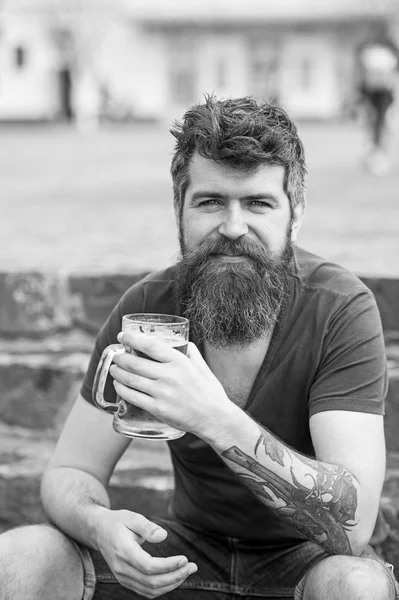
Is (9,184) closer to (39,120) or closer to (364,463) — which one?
(364,463)

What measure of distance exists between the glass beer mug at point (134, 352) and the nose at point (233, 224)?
0.30m

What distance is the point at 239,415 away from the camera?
2.04 m

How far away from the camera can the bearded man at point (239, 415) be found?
206 cm

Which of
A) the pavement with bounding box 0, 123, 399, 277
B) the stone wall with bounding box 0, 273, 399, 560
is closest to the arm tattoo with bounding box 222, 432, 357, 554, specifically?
the stone wall with bounding box 0, 273, 399, 560

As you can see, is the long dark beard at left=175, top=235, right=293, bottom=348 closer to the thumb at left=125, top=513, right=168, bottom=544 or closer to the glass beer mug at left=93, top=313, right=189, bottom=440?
the glass beer mug at left=93, top=313, right=189, bottom=440

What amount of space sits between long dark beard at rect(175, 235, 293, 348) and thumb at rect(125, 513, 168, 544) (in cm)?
48

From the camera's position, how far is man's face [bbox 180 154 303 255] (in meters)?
2.28

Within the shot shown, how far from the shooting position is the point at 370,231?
4.89 meters

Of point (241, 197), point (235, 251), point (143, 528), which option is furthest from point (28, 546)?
point (241, 197)

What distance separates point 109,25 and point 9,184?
30924mm

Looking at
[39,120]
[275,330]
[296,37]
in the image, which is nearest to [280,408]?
[275,330]

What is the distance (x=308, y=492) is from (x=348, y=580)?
21 cm

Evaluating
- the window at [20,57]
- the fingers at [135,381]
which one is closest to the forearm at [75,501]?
the fingers at [135,381]

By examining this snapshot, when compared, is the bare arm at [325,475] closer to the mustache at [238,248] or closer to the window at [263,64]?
the mustache at [238,248]
